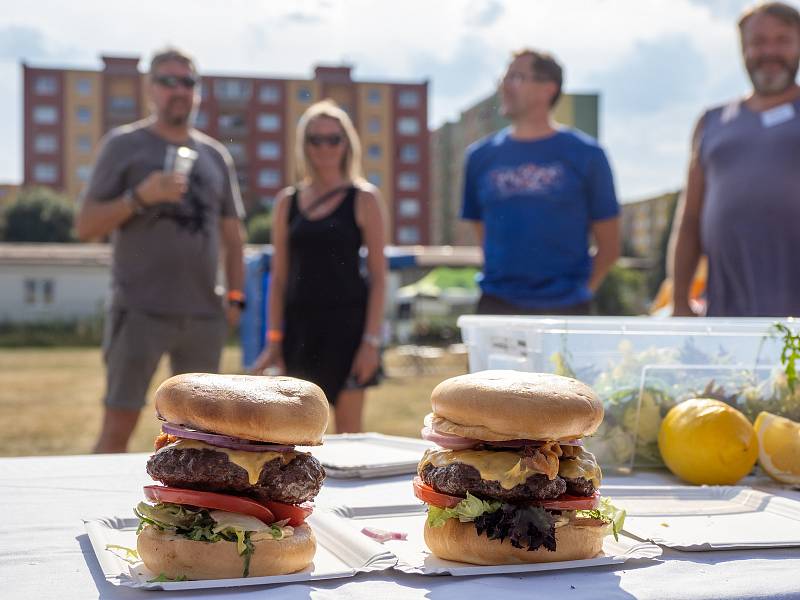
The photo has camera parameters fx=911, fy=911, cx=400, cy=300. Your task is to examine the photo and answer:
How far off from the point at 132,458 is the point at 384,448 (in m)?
0.77

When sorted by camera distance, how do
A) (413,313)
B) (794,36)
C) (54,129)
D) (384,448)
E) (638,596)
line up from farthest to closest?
(54,129), (413,313), (794,36), (384,448), (638,596)

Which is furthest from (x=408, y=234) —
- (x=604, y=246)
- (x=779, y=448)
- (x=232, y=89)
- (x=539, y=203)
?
(x=779, y=448)

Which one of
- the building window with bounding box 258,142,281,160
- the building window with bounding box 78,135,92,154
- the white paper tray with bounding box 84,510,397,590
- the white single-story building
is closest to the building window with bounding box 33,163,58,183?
the building window with bounding box 78,135,92,154

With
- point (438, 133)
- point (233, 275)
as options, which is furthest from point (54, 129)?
point (233, 275)

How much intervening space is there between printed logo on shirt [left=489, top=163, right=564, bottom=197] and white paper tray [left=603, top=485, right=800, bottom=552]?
7.99 ft

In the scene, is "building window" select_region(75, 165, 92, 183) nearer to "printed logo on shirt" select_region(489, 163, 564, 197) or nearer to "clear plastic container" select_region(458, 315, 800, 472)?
"printed logo on shirt" select_region(489, 163, 564, 197)

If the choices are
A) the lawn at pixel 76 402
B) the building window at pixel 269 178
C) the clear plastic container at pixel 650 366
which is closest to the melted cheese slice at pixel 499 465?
the clear plastic container at pixel 650 366

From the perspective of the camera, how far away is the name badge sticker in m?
4.00

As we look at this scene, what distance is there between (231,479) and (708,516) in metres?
1.09

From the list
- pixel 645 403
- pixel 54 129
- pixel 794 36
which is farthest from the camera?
pixel 54 129

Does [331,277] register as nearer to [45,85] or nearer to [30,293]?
[30,293]

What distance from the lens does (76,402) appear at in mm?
14172

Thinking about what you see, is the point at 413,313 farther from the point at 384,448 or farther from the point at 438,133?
the point at 438,133

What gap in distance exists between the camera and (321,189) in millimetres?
4723
